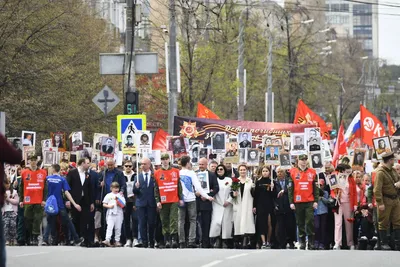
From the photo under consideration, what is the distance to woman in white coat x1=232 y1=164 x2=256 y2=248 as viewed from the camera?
24.5 meters

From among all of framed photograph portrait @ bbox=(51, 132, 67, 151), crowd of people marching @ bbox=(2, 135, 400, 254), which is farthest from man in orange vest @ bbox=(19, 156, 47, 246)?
framed photograph portrait @ bbox=(51, 132, 67, 151)

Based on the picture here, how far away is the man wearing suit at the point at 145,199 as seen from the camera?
23.8 m

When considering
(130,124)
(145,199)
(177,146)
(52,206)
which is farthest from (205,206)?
(177,146)

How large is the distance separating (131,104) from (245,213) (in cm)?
455

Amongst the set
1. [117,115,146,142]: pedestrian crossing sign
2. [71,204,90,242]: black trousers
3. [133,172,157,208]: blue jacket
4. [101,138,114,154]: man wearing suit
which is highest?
[117,115,146,142]: pedestrian crossing sign

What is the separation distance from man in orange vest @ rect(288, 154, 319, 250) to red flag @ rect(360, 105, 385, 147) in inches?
406

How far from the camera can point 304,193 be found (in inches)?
934

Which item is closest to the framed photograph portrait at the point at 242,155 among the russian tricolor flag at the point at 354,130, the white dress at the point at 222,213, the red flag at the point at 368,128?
the white dress at the point at 222,213

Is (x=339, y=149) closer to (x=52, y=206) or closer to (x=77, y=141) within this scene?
(x=77, y=141)

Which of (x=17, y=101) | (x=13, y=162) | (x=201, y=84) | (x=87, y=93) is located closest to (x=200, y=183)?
(x=17, y=101)

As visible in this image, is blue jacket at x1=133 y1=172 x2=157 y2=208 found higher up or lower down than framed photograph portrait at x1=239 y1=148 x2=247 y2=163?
lower down

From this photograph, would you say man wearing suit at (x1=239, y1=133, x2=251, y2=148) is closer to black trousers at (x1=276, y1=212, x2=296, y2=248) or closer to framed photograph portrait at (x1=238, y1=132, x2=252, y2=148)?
framed photograph portrait at (x1=238, y1=132, x2=252, y2=148)

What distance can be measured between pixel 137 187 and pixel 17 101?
1015 centimetres

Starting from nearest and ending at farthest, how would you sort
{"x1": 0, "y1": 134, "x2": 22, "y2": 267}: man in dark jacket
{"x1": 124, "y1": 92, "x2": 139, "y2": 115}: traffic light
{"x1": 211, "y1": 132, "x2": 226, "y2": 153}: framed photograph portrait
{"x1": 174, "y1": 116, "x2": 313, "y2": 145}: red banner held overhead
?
{"x1": 0, "y1": 134, "x2": 22, "y2": 267}: man in dark jacket
{"x1": 124, "y1": 92, "x2": 139, "y2": 115}: traffic light
{"x1": 211, "y1": 132, "x2": 226, "y2": 153}: framed photograph portrait
{"x1": 174, "y1": 116, "x2": 313, "y2": 145}: red banner held overhead
